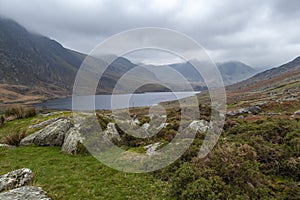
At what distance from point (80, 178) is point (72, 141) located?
562 cm

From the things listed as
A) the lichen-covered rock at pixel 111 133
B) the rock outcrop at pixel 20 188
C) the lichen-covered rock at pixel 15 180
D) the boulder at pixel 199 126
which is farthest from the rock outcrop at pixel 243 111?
the rock outcrop at pixel 20 188

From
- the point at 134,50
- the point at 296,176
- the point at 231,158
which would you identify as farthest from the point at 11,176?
the point at 296,176

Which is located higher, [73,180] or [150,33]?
[150,33]

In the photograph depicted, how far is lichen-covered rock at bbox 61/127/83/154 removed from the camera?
1631 cm

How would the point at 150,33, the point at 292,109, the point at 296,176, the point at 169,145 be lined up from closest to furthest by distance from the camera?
the point at 296,176, the point at 169,145, the point at 150,33, the point at 292,109

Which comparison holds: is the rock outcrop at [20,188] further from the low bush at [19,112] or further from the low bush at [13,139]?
the low bush at [19,112]

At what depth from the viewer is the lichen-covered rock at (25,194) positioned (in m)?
7.82

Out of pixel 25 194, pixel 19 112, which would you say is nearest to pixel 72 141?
pixel 25 194

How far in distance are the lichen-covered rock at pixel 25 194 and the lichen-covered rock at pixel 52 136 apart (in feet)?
33.8

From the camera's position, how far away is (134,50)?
55.2 feet

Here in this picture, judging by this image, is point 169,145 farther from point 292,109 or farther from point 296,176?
point 292,109

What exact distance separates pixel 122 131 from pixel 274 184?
12994 millimetres

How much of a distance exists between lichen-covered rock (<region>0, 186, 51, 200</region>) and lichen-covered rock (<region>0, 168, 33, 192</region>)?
1180mm

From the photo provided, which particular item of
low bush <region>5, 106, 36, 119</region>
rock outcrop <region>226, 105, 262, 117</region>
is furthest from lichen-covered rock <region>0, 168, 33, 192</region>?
rock outcrop <region>226, 105, 262, 117</region>
